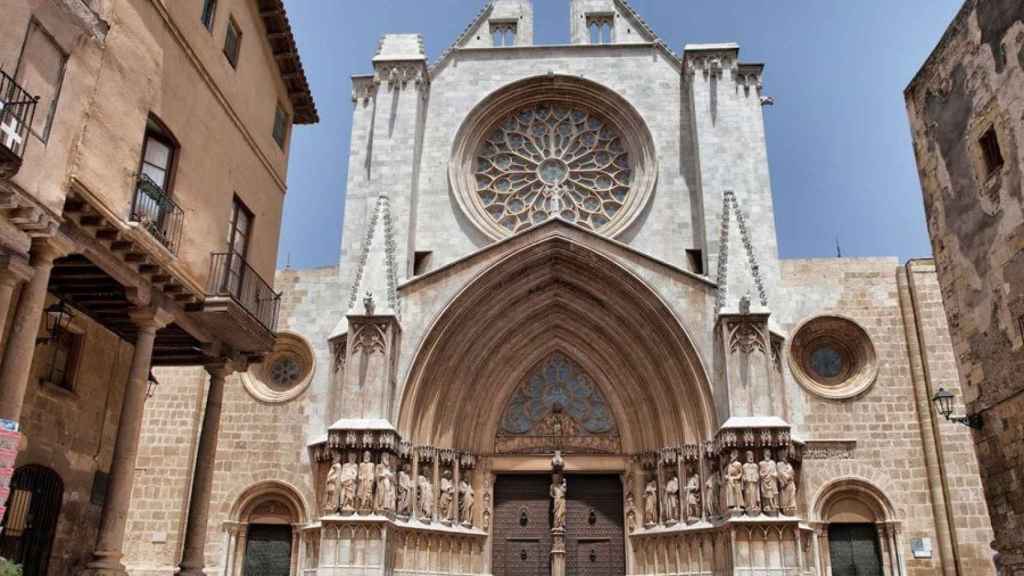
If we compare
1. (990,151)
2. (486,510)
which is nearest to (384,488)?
(486,510)

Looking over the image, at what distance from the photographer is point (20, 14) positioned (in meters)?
7.02

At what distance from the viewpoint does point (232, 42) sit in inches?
467

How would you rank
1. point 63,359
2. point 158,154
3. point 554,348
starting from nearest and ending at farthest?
point 158,154 → point 63,359 → point 554,348

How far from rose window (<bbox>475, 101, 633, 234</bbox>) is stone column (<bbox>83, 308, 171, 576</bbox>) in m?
10.3

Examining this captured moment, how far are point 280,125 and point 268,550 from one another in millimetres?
8244

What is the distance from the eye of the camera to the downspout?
1508 centimetres

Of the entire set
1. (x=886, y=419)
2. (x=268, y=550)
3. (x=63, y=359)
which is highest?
(x=886, y=419)

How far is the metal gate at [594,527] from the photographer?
15.4 metres

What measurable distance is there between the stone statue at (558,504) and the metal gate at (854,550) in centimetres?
505

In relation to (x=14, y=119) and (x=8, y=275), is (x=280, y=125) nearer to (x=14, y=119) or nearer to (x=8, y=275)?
(x=14, y=119)

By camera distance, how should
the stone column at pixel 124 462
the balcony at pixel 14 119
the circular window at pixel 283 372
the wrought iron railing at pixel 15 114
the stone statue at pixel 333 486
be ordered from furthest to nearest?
the circular window at pixel 283 372 → the stone statue at pixel 333 486 → the stone column at pixel 124 462 → the wrought iron railing at pixel 15 114 → the balcony at pixel 14 119

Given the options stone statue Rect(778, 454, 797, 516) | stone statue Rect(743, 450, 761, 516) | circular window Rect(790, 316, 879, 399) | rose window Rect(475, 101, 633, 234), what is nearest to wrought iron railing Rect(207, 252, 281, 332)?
rose window Rect(475, 101, 633, 234)

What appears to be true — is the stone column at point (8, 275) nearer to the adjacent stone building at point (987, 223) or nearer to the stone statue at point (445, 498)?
the stone statue at point (445, 498)

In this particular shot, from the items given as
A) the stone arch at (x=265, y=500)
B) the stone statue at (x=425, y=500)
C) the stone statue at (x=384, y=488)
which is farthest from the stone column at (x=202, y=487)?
the stone arch at (x=265, y=500)
